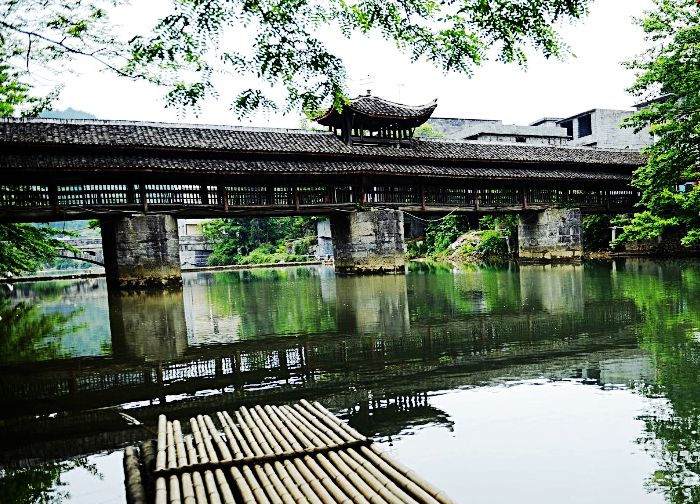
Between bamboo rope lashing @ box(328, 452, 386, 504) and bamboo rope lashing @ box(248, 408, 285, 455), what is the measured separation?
36 cm

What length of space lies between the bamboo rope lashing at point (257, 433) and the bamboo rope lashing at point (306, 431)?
261mm

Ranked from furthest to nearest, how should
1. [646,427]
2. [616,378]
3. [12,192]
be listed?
[12,192]
[616,378]
[646,427]

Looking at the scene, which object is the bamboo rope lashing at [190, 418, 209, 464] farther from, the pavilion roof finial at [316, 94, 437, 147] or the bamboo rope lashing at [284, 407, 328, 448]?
the pavilion roof finial at [316, 94, 437, 147]

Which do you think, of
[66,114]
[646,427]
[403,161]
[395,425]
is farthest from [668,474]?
[66,114]

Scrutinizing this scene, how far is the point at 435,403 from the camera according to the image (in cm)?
584

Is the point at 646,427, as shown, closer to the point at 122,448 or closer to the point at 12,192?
the point at 122,448

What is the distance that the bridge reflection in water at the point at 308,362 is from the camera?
5.71 meters

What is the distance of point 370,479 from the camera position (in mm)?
3145

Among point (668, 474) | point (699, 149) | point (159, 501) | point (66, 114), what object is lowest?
point (668, 474)

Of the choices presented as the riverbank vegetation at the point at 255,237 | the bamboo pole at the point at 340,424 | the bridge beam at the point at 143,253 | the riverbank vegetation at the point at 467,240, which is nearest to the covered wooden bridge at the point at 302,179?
the bridge beam at the point at 143,253

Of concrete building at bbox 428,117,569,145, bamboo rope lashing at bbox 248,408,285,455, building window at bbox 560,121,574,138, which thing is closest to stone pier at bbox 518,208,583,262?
concrete building at bbox 428,117,569,145

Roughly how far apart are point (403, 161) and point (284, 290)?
10.7 m

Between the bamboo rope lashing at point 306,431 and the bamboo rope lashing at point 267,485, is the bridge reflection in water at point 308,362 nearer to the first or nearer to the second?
the bamboo rope lashing at point 306,431

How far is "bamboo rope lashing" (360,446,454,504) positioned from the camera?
2.86 metres
